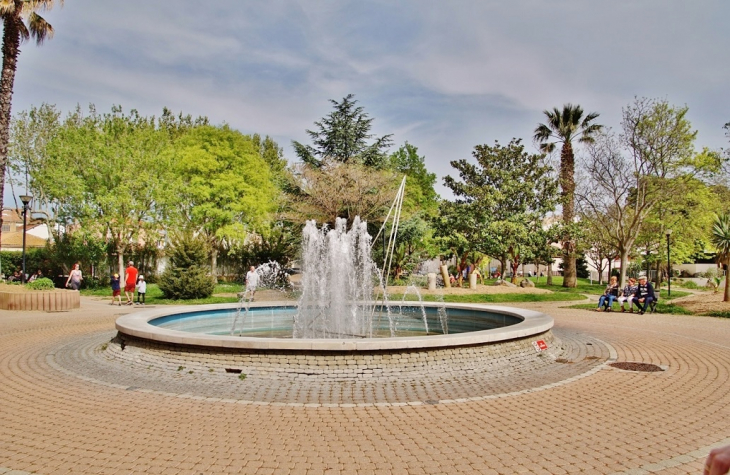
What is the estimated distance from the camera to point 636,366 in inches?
350

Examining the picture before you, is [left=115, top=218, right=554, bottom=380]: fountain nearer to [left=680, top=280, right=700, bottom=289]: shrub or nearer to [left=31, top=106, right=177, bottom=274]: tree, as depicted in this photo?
[left=31, top=106, right=177, bottom=274]: tree

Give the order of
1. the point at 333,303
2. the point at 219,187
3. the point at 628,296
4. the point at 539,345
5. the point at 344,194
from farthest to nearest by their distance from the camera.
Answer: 1. the point at 219,187
2. the point at 344,194
3. the point at 628,296
4. the point at 333,303
5. the point at 539,345

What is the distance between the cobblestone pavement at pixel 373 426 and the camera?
457 cm

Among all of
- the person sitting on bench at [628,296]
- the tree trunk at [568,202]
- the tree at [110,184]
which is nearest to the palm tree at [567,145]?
the tree trunk at [568,202]

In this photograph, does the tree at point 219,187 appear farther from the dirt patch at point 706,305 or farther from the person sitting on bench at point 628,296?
the dirt patch at point 706,305

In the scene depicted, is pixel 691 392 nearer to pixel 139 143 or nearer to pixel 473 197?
pixel 473 197

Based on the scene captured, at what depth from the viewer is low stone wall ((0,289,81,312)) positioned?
729 inches

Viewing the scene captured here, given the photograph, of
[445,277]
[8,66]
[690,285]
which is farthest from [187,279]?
[690,285]

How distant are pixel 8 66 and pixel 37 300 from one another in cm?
1014

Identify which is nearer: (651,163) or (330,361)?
(330,361)

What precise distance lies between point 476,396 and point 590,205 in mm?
27329

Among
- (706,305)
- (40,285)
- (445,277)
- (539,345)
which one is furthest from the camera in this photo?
(445,277)

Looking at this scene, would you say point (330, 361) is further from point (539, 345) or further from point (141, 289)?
point (141, 289)

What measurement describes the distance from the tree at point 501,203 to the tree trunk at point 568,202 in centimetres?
169
